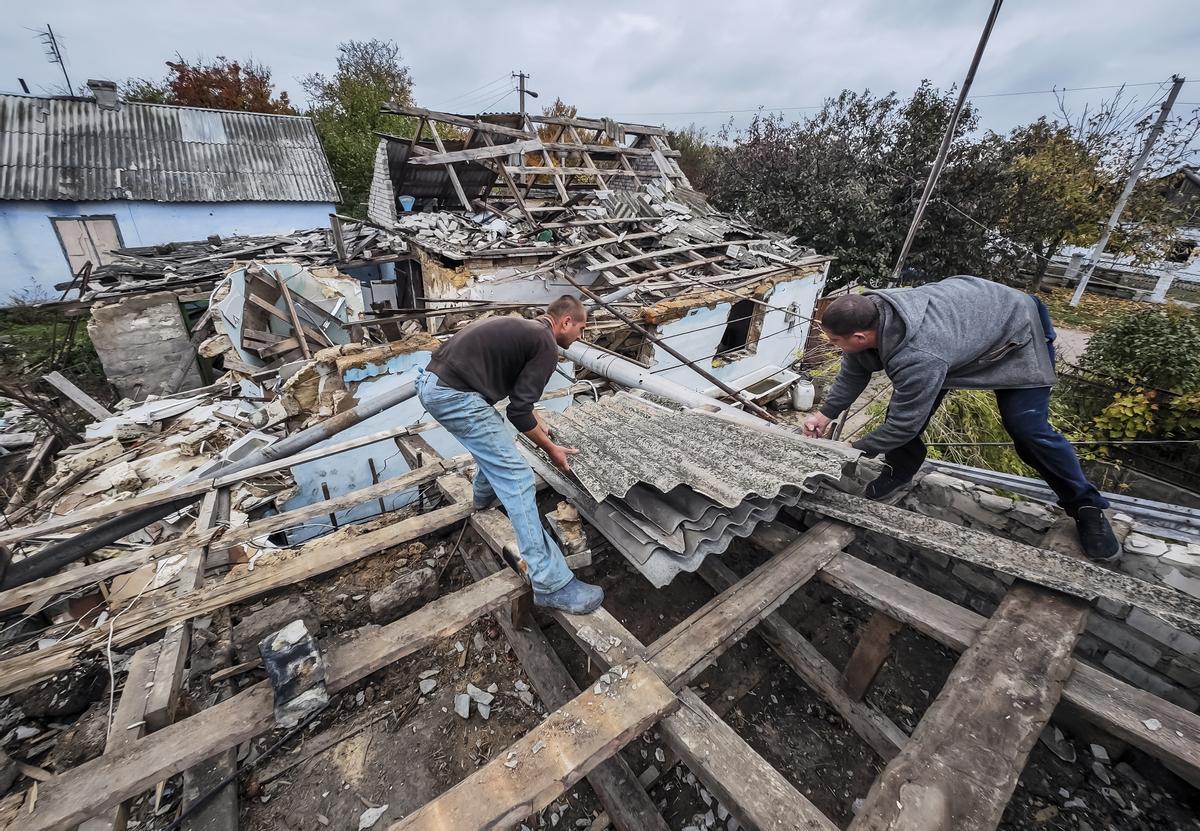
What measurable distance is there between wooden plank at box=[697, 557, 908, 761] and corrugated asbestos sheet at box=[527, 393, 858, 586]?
82 cm

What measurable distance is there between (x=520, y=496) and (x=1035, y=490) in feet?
11.0

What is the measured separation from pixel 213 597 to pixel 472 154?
10.4 m

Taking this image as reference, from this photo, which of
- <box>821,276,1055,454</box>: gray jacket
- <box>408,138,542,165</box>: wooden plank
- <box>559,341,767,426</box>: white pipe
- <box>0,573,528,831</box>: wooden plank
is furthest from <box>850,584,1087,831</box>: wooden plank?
<box>408,138,542,165</box>: wooden plank

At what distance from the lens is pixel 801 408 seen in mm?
10148

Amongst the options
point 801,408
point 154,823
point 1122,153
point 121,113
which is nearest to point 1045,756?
point 154,823

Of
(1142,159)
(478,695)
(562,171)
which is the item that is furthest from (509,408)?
(1142,159)

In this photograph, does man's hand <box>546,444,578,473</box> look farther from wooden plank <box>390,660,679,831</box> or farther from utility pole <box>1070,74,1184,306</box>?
utility pole <box>1070,74,1184,306</box>

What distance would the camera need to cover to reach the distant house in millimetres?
13625

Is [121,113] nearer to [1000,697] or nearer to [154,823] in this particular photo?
[154,823]

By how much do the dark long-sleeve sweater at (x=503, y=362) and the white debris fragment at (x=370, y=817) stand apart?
2000mm

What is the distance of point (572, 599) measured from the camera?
2264mm

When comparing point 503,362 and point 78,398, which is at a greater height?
point 503,362

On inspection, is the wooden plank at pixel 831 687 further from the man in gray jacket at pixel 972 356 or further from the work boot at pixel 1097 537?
the work boot at pixel 1097 537

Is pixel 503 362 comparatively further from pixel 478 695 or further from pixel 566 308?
pixel 478 695
